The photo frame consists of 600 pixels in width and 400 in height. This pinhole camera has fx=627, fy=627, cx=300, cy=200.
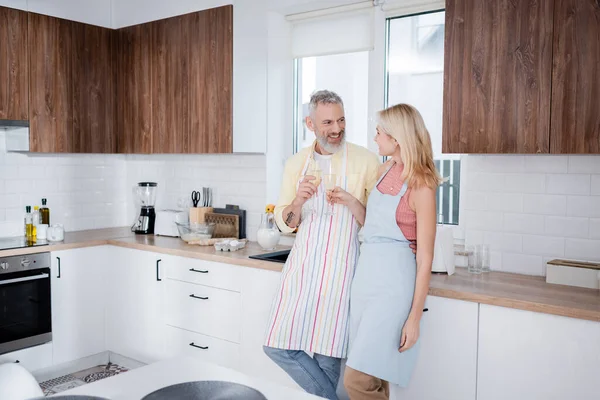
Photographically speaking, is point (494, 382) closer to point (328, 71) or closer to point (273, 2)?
point (328, 71)

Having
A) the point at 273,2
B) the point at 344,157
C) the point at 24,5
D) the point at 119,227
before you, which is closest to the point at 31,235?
the point at 119,227

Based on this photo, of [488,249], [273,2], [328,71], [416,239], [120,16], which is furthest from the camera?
[120,16]

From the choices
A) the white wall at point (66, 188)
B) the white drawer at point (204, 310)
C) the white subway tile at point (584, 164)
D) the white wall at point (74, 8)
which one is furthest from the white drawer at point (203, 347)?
the white wall at point (74, 8)

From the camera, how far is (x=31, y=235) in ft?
14.1

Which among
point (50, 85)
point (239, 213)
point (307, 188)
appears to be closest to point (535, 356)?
point (307, 188)

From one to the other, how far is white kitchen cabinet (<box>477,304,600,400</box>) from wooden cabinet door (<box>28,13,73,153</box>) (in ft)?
10.0

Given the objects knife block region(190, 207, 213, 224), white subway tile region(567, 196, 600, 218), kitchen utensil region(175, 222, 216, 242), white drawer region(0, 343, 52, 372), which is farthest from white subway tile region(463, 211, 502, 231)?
white drawer region(0, 343, 52, 372)

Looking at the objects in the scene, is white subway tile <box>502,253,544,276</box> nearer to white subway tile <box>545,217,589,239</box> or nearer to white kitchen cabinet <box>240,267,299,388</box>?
white subway tile <box>545,217,589,239</box>

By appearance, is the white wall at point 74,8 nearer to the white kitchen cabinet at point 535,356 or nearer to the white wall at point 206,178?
the white wall at point 206,178

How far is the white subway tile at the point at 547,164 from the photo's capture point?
3053 mm

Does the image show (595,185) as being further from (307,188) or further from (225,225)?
(225,225)

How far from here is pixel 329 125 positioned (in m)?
2.81

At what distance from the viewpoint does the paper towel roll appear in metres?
3.06

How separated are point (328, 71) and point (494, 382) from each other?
227cm
